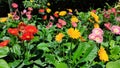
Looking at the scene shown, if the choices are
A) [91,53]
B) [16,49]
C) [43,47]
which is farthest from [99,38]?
[16,49]

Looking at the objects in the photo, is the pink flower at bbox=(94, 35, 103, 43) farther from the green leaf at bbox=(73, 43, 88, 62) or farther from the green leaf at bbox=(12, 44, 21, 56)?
the green leaf at bbox=(12, 44, 21, 56)

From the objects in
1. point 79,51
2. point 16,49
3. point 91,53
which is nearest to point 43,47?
point 16,49

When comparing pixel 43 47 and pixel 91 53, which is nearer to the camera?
pixel 91 53

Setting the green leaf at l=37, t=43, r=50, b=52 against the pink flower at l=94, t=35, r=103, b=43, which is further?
the green leaf at l=37, t=43, r=50, b=52

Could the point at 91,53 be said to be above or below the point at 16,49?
below

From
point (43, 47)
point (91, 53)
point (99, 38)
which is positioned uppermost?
point (43, 47)

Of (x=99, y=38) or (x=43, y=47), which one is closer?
(x=99, y=38)

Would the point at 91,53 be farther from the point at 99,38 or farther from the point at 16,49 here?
the point at 16,49

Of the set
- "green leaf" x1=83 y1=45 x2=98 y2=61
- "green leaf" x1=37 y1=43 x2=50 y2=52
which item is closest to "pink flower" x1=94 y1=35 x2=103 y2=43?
"green leaf" x1=83 y1=45 x2=98 y2=61

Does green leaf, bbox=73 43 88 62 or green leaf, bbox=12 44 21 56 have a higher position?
green leaf, bbox=12 44 21 56

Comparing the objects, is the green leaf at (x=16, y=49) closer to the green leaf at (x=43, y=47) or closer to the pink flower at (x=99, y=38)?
the green leaf at (x=43, y=47)

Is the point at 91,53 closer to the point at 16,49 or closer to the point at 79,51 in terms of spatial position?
the point at 79,51

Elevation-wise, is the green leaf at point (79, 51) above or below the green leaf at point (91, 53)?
above

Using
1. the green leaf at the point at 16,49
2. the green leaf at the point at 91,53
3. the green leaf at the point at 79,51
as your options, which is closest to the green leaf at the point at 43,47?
the green leaf at the point at 16,49
